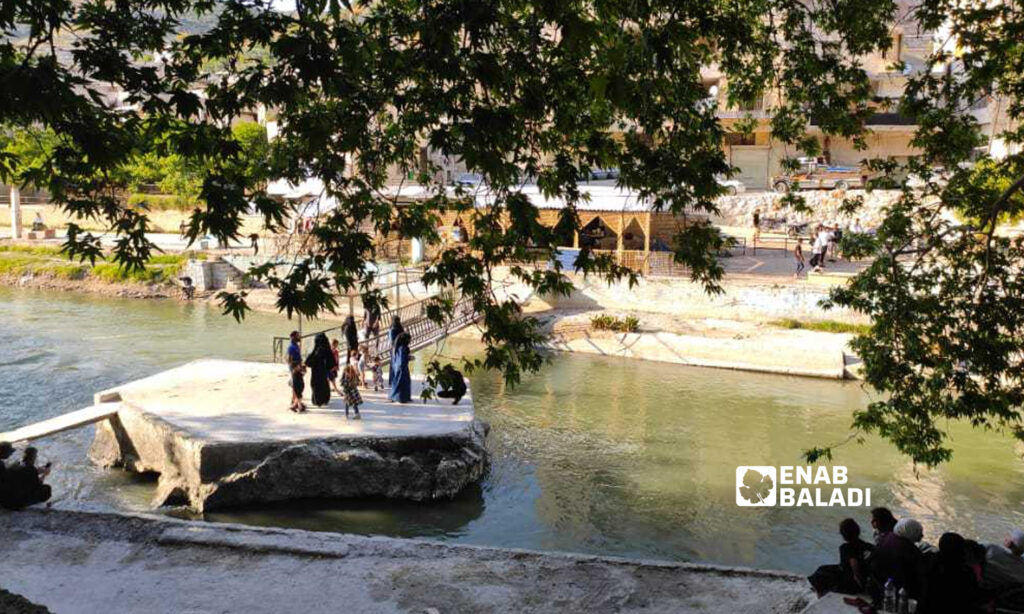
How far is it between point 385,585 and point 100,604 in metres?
2.25

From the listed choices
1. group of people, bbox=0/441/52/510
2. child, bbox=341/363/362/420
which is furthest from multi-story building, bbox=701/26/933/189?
group of people, bbox=0/441/52/510

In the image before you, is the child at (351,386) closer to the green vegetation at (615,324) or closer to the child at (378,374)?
the child at (378,374)

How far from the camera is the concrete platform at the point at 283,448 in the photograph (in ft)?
42.7

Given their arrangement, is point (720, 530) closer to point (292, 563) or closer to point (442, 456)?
point (442, 456)

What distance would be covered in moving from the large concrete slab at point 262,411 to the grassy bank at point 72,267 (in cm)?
1801

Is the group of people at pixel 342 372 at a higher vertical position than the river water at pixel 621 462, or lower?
higher

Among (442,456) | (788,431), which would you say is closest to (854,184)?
(788,431)

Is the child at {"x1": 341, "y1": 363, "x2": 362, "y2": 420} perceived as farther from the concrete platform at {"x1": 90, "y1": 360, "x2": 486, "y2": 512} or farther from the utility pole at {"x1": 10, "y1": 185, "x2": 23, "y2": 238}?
the utility pole at {"x1": 10, "y1": 185, "x2": 23, "y2": 238}

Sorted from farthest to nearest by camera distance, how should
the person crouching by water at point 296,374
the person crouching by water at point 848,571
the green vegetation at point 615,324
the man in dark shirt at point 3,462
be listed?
the green vegetation at point 615,324 → the person crouching by water at point 296,374 → the man in dark shirt at point 3,462 → the person crouching by water at point 848,571

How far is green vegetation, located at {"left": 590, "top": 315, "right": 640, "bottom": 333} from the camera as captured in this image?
83.4 feet

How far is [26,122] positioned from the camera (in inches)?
250

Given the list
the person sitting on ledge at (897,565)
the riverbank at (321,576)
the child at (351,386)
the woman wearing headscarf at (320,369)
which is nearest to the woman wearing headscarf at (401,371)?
the child at (351,386)

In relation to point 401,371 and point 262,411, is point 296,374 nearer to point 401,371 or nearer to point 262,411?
point 262,411

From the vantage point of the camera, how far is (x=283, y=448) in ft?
43.3
